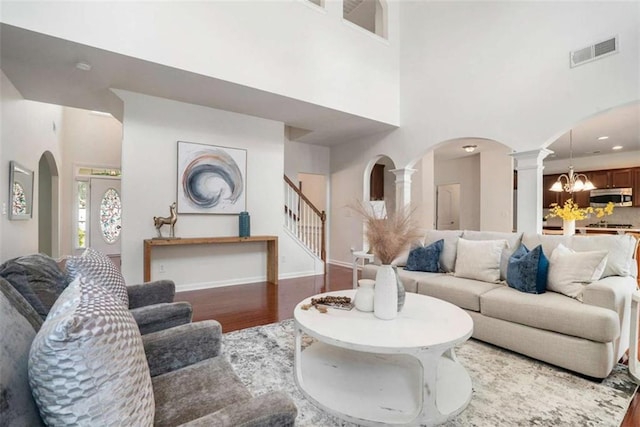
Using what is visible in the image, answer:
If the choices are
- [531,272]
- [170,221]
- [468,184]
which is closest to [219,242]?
[170,221]

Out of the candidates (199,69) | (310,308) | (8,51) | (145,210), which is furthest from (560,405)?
(8,51)

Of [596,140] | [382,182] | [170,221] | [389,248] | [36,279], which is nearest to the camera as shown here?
[36,279]

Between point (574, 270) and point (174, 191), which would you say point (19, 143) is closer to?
→ point (174, 191)

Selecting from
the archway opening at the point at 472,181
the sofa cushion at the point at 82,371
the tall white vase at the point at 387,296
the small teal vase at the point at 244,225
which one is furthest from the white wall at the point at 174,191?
the sofa cushion at the point at 82,371

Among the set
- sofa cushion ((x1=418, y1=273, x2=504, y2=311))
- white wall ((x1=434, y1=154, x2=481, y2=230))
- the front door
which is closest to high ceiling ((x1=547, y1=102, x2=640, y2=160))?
white wall ((x1=434, y1=154, x2=481, y2=230))

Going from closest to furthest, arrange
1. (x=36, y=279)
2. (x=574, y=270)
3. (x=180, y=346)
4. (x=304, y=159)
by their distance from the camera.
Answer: (x=36, y=279)
(x=180, y=346)
(x=574, y=270)
(x=304, y=159)

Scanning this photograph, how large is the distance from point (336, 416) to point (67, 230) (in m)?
8.53

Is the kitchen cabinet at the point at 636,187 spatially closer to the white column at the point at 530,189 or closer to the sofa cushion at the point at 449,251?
the white column at the point at 530,189

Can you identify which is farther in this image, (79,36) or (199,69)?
(199,69)

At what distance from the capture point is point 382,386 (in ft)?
6.37

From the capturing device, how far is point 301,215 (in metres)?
6.25

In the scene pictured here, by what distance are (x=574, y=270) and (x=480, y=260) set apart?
2.55 feet

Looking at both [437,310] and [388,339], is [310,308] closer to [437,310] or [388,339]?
[388,339]

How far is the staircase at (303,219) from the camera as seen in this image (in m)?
6.11
